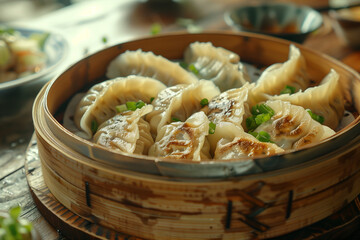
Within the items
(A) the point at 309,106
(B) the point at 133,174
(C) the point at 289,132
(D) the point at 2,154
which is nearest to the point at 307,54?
(A) the point at 309,106

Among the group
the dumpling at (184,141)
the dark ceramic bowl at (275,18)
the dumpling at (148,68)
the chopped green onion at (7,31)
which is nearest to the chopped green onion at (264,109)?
the dumpling at (184,141)

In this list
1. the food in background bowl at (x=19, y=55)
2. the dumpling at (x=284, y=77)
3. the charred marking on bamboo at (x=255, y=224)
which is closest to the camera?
the charred marking on bamboo at (x=255, y=224)

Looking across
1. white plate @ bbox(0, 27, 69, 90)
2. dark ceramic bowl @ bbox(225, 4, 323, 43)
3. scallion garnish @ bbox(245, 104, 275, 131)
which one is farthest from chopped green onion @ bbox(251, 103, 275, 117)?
white plate @ bbox(0, 27, 69, 90)

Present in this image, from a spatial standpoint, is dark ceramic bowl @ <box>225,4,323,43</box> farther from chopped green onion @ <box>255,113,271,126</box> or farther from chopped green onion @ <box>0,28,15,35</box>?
chopped green onion @ <box>0,28,15,35</box>

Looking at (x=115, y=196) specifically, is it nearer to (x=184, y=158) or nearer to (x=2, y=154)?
(x=184, y=158)

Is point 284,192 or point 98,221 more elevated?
point 284,192

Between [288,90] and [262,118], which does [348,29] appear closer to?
[288,90]

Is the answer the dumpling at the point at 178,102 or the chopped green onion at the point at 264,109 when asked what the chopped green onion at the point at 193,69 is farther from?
the chopped green onion at the point at 264,109
